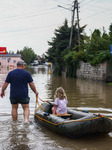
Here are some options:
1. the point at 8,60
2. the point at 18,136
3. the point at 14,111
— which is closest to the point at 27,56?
the point at 8,60

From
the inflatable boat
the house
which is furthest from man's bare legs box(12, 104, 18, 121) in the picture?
the house

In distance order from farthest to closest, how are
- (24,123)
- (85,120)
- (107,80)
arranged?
(107,80)
(24,123)
(85,120)

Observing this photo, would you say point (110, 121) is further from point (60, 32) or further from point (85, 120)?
point (60, 32)

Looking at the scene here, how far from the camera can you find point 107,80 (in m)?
25.1

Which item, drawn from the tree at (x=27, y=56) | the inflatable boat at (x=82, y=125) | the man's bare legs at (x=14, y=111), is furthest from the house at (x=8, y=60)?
the inflatable boat at (x=82, y=125)

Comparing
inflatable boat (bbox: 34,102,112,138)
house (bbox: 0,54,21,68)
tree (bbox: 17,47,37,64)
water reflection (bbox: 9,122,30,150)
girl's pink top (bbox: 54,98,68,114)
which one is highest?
tree (bbox: 17,47,37,64)

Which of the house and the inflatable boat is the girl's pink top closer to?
the inflatable boat

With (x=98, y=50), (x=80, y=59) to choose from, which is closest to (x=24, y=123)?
(x=98, y=50)

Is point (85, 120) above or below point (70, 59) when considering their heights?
below

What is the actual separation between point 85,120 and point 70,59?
28312mm

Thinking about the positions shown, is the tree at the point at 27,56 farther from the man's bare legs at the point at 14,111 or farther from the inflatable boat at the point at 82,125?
the inflatable boat at the point at 82,125

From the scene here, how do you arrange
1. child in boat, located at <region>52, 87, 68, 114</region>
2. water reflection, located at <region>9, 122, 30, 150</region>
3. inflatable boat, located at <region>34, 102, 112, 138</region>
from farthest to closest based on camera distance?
child in boat, located at <region>52, 87, 68, 114</region>
inflatable boat, located at <region>34, 102, 112, 138</region>
water reflection, located at <region>9, 122, 30, 150</region>

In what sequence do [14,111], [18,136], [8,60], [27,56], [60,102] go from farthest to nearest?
1. [27,56]
2. [8,60]
3. [14,111]
4. [60,102]
5. [18,136]

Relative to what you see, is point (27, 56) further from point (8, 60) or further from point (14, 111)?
point (14, 111)
